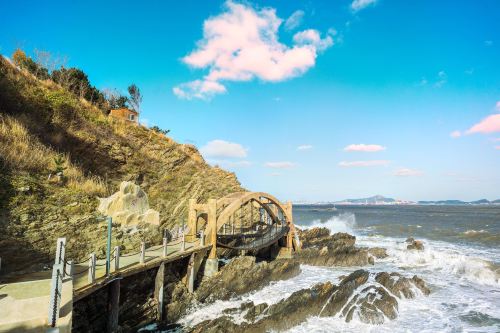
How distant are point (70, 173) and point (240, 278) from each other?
12469 millimetres

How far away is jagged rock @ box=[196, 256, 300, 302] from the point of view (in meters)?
16.6

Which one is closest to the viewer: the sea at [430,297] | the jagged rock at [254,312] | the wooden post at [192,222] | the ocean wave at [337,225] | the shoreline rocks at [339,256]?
the jagged rock at [254,312]

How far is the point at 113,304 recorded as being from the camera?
1169 centimetres

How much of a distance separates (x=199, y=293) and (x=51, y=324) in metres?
10.3

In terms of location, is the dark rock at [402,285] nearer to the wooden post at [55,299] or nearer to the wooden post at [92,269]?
the wooden post at [92,269]

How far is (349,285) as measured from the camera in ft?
55.0

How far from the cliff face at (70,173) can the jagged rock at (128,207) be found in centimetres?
62

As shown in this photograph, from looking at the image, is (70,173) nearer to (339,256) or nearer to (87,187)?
(87,187)

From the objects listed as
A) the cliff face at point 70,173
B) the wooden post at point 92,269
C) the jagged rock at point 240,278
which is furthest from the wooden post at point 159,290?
the wooden post at point 92,269

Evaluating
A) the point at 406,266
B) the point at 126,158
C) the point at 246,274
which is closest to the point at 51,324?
the point at 246,274

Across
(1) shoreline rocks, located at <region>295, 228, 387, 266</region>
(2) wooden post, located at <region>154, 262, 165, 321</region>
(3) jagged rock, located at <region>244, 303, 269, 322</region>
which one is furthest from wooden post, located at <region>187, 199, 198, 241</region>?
(1) shoreline rocks, located at <region>295, 228, 387, 266</region>

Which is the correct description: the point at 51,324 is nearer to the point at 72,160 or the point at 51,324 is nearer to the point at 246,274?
the point at 246,274

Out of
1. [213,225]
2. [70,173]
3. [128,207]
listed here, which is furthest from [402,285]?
[70,173]

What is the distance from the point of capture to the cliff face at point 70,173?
43.1 feet
